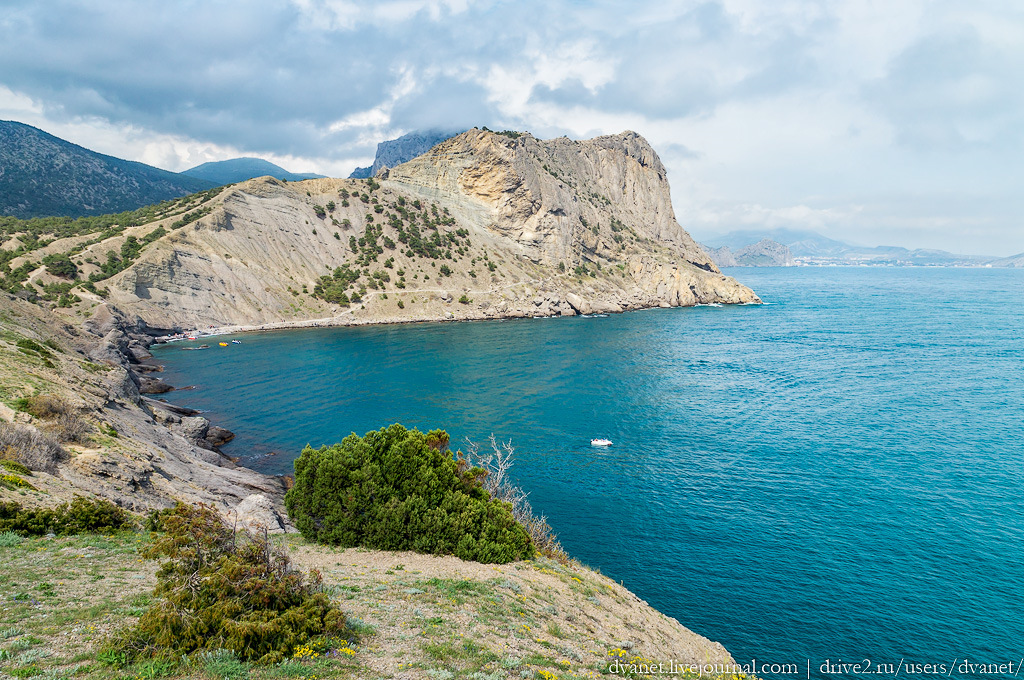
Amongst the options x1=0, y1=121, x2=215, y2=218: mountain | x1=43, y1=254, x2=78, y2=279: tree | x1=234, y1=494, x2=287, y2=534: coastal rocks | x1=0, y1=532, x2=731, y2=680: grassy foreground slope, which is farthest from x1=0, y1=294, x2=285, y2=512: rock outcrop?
x1=0, y1=121, x2=215, y2=218: mountain

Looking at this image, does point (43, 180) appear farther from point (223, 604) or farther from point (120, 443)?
point (223, 604)

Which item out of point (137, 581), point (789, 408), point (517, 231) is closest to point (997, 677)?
point (137, 581)

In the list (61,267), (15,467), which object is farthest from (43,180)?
(15,467)

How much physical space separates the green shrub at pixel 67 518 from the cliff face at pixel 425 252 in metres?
83.0

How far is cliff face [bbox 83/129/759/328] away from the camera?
9519 cm

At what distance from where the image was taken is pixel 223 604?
9836mm

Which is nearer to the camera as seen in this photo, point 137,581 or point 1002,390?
point 137,581

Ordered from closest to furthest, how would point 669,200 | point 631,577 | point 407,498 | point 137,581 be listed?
point 137,581 → point 407,498 → point 631,577 → point 669,200

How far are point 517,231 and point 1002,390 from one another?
109m

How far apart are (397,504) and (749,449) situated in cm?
3059

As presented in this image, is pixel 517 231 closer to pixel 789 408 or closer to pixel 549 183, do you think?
pixel 549 183

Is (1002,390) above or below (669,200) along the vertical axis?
below

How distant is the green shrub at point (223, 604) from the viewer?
940 centimetres

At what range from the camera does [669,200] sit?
197m
